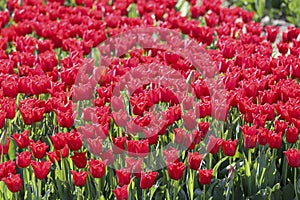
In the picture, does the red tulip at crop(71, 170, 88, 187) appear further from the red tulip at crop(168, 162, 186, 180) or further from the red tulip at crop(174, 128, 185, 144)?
the red tulip at crop(174, 128, 185, 144)

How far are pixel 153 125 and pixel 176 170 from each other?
409 millimetres

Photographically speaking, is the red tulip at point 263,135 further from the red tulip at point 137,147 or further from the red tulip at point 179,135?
the red tulip at point 137,147

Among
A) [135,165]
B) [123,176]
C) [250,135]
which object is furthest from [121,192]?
[250,135]

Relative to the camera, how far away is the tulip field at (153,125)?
336 centimetres

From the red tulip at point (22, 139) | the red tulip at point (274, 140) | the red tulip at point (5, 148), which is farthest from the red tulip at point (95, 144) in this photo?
the red tulip at point (274, 140)

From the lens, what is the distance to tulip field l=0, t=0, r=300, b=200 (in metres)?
3.36

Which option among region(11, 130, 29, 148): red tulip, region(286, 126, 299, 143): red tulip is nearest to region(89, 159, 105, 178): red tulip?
region(11, 130, 29, 148): red tulip

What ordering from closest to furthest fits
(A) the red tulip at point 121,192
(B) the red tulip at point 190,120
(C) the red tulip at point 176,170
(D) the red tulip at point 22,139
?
(A) the red tulip at point 121,192 → (C) the red tulip at point 176,170 → (D) the red tulip at point 22,139 → (B) the red tulip at point 190,120

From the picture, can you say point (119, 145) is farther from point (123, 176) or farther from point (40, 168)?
point (40, 168)

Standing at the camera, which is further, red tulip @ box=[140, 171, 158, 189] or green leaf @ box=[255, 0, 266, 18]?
green leaf @ box=[255, 0, 266, 18]

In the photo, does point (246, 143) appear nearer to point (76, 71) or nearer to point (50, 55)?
point (76, 71)

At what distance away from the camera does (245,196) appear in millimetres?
3572

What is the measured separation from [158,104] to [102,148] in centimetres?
67

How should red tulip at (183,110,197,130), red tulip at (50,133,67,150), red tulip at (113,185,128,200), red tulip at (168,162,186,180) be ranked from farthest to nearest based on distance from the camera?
red tulip at (183,110,197,130) < red tulip at (50,133,67,150) < red tulip at (168,162,186,180) < red tulip at (113,185,128,200)
